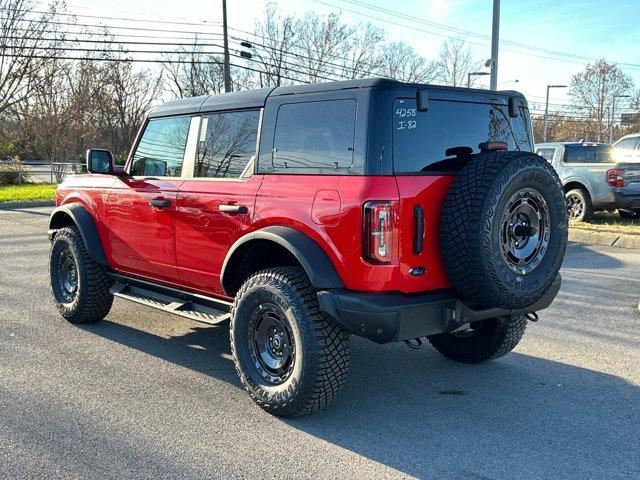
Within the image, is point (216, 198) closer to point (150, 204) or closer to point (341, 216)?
point (150, 204)

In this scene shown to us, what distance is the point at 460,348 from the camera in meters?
4.57

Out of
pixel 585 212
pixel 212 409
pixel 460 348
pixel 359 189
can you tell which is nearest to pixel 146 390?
pixel 212 409

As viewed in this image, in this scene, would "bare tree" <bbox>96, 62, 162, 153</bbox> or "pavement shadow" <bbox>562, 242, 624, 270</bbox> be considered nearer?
"pavement shadow" <bbox>562, 242, 624, 270</bbox>

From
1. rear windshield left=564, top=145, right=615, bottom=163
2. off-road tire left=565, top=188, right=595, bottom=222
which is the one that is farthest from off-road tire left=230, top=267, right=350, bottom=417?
rear windshield left=564, top=145, right=615, bottom=163

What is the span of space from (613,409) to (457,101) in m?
2.19

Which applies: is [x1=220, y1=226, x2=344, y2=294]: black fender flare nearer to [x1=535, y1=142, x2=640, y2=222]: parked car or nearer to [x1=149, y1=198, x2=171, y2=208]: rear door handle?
[x1=149, y1=198, x2=171, y2=208]: rear door handle

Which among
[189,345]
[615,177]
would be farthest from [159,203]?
[615,177]

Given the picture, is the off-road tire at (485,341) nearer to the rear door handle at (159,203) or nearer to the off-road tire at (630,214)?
the rear door handle at (159,203)

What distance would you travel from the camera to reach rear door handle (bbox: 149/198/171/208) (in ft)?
14.5

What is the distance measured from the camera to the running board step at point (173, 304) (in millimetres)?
4172

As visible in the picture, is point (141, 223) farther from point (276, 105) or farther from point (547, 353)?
point (547, 353)

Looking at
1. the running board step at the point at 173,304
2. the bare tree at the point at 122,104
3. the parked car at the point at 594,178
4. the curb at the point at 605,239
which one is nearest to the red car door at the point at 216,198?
the running board step at the point at 173,304

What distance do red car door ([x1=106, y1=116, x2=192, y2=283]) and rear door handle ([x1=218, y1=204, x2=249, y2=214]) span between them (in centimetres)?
61

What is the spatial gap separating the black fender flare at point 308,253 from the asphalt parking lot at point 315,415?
0.89m
